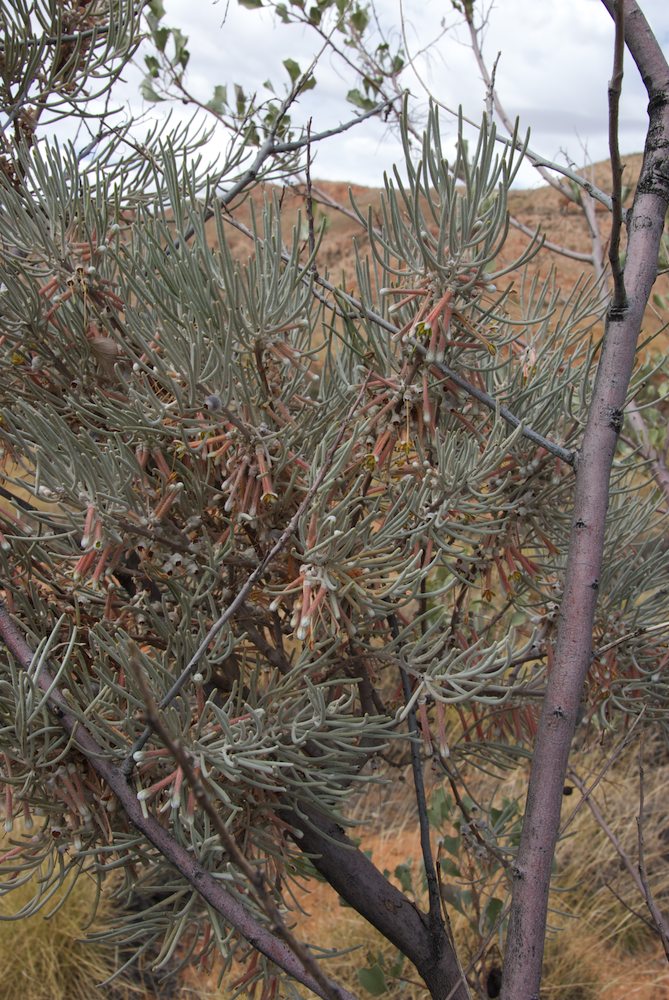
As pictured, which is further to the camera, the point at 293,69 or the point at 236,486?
the point at 293,69

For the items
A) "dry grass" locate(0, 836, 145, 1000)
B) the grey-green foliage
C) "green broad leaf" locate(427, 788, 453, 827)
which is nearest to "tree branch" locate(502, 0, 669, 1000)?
the grey-green foliage

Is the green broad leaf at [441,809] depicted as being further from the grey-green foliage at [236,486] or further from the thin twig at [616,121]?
the thin twig at [616,121]

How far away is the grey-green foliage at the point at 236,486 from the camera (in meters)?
0.72

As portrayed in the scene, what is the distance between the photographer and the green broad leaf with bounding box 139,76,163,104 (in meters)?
1.70

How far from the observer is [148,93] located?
170 cm

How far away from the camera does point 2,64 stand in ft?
3.86

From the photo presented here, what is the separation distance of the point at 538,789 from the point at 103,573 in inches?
17.4

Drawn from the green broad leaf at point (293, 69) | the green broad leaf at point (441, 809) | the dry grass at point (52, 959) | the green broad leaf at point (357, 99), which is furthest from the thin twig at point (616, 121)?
the dry grass at point (52, 959)

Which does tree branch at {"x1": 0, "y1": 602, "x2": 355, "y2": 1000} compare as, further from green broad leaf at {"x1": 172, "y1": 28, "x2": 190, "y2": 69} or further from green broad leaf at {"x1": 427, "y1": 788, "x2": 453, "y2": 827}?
Answer: green broad leaf at {"x1": 172, "y1": 28, "x2": 190, "y2": 69}

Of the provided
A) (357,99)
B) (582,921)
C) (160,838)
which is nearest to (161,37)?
(357,99)

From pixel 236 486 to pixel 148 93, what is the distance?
129cm

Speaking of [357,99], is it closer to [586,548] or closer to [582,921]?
[586,548]

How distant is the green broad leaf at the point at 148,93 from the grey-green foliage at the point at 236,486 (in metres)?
0.94

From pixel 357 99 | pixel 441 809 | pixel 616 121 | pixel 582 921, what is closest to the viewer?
pixel 616 121
